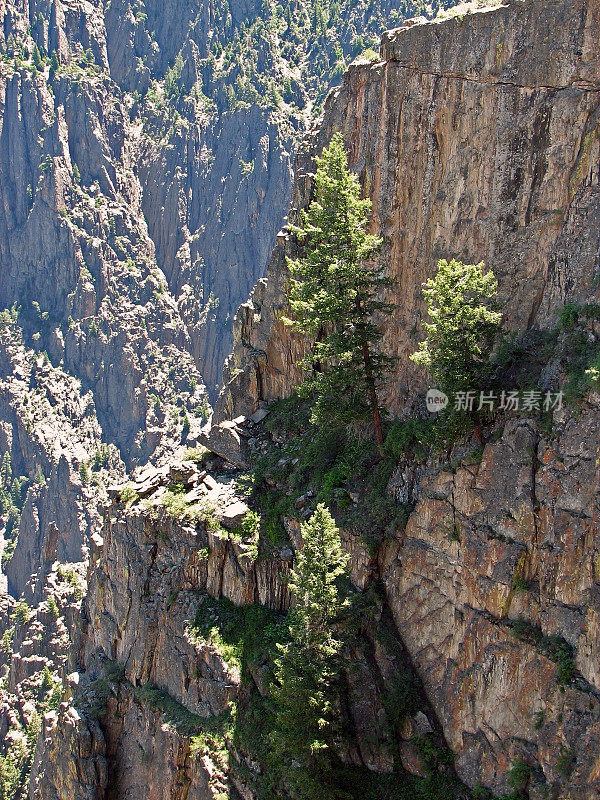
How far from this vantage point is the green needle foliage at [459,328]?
22328mm

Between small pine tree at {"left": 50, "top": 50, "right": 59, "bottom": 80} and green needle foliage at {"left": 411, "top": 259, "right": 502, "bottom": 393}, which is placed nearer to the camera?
green needle foliage at {"left": 411, "top": 259, "right": 502, "bottom": 393}

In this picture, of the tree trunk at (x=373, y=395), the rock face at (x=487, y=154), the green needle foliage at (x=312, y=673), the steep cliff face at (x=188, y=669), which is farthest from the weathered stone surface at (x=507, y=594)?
the rock face at (x=487, y=154)

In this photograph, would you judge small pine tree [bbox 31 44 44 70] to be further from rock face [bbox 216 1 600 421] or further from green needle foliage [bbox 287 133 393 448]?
green needle foliage [bbox 287 133 393 448]

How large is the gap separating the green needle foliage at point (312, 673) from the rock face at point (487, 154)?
7682mm

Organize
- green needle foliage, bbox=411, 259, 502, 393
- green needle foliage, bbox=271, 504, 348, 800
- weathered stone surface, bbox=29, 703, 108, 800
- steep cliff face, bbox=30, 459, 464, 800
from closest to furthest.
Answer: green needle foliage, bbox=411, 259, 502, 393, green needle foliage, bbox=271, 504, 348, 800, steep cliff face, bbox=30, 459, 464, 800, weathered stone surface, bbox=29, 703, 108, 800

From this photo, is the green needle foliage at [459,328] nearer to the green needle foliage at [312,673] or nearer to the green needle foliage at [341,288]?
the green needle foliage at [341,288]

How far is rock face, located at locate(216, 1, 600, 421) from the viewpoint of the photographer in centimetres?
2411

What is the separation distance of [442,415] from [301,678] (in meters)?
8.79

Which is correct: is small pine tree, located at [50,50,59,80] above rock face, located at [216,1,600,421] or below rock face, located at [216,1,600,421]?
above

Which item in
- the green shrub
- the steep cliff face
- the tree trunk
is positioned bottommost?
the steep cliff face

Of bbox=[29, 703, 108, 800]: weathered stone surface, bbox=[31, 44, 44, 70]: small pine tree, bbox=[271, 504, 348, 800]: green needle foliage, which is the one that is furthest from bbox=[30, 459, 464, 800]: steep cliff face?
bbox=[31, 44, 44, 70]: small pine tree

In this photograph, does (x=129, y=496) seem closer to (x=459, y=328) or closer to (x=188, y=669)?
(x=188, y=669)

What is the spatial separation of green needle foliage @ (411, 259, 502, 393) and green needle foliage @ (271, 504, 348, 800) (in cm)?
564

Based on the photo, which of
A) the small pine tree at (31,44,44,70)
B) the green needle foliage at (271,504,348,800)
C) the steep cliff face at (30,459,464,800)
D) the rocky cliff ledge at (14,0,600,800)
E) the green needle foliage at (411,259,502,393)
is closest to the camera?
the rocky cliff ledge at (14,0,600,800)
